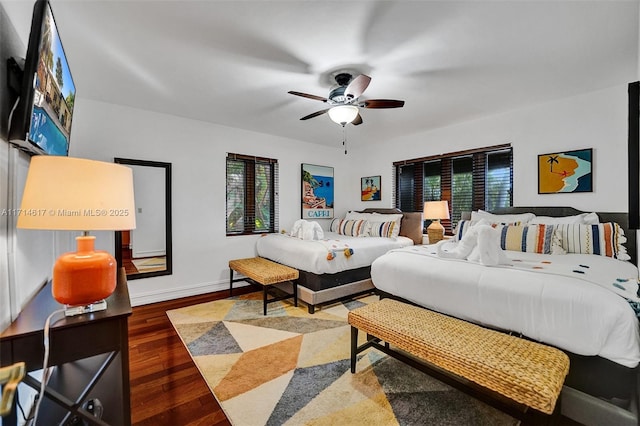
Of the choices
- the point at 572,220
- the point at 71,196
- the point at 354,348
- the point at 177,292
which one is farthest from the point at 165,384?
the point at 572,220

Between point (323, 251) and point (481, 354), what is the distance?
1985 millimetres

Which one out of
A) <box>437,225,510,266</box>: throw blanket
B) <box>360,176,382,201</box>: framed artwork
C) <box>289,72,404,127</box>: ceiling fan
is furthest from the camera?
<box>360,176,382,201</box>: framed artwork

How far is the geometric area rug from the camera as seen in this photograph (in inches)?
63.4

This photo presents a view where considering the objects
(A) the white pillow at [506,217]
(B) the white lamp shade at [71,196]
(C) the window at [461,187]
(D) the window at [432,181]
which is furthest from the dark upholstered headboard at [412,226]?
(B) the white lamp shade at [71,196]

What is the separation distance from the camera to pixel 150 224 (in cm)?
362

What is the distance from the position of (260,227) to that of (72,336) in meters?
3.47

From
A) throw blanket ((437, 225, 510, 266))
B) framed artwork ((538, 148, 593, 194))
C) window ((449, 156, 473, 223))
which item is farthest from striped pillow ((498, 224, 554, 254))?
window ((449, 156, 473, 223))

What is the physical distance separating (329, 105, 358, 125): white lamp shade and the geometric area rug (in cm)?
207

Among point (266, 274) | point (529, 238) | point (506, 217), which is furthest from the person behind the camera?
point (506, 217)

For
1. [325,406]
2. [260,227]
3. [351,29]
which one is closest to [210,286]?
[260,227]

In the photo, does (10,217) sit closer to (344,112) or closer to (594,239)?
(344,112)

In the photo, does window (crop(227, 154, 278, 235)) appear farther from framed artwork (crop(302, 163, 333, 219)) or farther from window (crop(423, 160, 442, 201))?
window (crop(423, 160, 442, 201))

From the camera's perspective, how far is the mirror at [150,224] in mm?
3488

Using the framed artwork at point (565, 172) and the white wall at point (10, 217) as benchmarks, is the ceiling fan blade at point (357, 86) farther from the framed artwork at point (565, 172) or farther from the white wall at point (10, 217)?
the framed artwork at point (565, 172)
